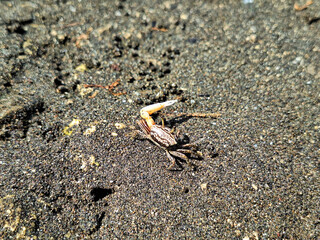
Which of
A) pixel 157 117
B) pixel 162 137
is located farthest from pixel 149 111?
pixel 162 137

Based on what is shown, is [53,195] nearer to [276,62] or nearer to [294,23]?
[276,62]

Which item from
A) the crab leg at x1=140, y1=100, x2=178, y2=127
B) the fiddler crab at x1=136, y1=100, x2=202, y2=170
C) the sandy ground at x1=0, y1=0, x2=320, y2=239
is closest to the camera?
the sandy ground at x1=0, y1=0, x2=320, y2=239

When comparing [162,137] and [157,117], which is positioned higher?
[157,117]

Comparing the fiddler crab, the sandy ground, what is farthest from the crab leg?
the sandy ground

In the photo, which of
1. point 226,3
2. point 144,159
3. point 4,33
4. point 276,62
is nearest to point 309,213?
point 144,159

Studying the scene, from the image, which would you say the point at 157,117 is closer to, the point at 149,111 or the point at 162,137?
the point at 149,111

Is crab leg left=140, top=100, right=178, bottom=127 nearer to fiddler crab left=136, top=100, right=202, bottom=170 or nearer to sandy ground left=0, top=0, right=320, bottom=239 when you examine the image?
fiddler crab left=136, top=100, right=202, bottom=170
